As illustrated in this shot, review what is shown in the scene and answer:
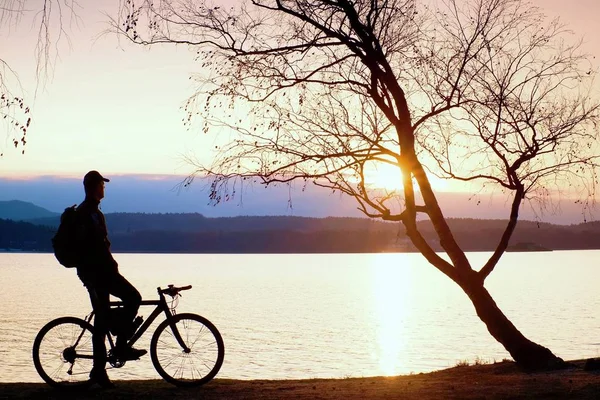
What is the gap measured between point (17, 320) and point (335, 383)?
50.0 metres

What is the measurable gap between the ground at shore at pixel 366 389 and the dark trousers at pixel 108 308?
0.64m

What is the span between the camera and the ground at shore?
10219mm

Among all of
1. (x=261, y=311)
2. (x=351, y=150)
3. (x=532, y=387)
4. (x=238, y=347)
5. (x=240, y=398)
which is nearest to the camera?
(x=240, y=398)

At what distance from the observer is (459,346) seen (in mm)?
47125

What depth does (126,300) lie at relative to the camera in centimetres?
1010

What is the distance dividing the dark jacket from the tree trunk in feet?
23.3

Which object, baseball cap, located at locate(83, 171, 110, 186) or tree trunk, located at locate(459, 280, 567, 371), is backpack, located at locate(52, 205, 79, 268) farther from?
tree trunk, located at locate(459, 280, 567, 371)

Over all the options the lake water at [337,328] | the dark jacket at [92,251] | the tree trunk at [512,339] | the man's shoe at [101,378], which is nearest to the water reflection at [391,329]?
the lake water at [337,328]

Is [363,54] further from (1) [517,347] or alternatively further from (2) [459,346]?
(2) [459,346]

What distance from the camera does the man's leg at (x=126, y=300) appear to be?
10008 millimetres

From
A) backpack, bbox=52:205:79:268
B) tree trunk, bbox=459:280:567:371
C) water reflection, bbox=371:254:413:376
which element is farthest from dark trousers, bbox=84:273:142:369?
water reflection, bbox=371:254:413:376

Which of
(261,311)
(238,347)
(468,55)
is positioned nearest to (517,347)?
(468,55)

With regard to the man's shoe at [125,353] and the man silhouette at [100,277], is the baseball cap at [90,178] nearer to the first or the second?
the man silhouette at [100,277]

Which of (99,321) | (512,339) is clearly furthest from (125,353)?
(512,339)
